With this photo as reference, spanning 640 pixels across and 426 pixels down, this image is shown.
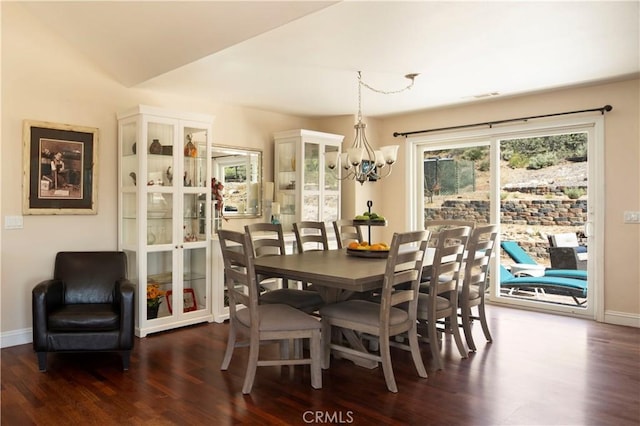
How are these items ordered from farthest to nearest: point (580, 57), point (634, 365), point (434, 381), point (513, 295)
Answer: point (513, 295), point (580, 57), point (634, 365), point (434, 381)

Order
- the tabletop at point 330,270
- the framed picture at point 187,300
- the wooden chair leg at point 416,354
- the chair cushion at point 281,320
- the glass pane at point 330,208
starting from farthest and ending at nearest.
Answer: the glass pane at point 330,208 → the framed picture at point 187,300 → the wooden chair leg at point 416,354 → the chair cushion at point 281,320 → the tabletop at point 330,270

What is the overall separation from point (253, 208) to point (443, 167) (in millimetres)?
2539

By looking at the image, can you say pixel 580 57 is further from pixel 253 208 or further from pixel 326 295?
pixel 253 208

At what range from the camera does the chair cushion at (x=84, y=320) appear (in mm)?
3258

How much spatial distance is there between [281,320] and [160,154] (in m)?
2.20

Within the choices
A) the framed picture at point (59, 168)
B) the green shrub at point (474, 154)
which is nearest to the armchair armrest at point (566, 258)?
the green shrub at point (474, 154)

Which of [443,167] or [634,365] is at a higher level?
[443,167]

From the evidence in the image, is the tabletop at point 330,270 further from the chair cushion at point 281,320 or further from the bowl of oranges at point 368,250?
the chair cushion at point 281,320

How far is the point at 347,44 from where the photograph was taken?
3490 millimetres

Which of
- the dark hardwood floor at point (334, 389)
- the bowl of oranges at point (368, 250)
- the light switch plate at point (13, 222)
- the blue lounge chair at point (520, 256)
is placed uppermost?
the light switch plate at point (13, 222)

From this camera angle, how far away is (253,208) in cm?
552

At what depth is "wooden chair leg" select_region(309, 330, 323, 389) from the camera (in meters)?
2.92

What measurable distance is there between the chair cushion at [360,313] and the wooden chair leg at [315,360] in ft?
0.80

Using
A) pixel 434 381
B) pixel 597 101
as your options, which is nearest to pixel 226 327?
pixel 434 381
